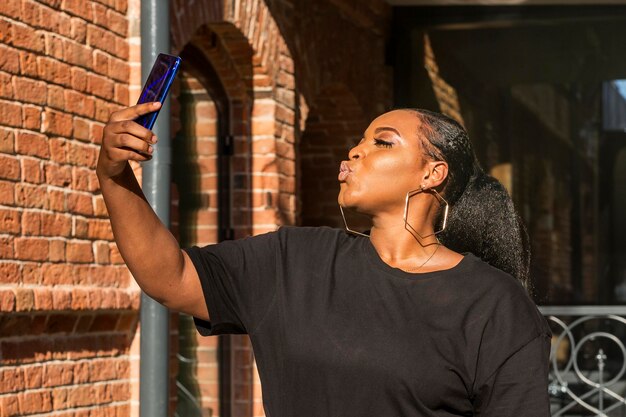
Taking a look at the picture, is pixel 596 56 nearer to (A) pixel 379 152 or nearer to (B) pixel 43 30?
(B) pixel 43 30

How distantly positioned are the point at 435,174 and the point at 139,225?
686 millimetres

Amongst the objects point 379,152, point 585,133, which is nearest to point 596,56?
point 585,133

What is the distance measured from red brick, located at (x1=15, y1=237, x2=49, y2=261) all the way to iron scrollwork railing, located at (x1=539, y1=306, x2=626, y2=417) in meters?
4.81

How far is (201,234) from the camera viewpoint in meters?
6.87

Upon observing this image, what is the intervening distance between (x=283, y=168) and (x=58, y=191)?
2509mm

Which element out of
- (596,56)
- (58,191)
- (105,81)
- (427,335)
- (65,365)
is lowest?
(65,365)

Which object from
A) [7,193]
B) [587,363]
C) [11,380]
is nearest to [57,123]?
[7,193]

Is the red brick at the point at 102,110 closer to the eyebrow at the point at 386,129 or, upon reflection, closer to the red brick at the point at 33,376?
the red brick at the point at 33,376

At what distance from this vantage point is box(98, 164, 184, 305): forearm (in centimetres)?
256

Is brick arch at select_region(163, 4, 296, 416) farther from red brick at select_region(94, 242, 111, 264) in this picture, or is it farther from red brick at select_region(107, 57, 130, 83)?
red brick at select_region(94, 242, 111, 264)

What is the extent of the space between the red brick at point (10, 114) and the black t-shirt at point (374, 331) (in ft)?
5.83

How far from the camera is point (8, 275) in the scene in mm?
4328

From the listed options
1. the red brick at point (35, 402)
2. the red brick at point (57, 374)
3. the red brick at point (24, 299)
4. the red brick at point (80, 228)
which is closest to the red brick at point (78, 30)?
the red brick at point (80, 228)

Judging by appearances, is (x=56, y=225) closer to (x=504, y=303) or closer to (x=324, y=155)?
(x=504, y=303)
